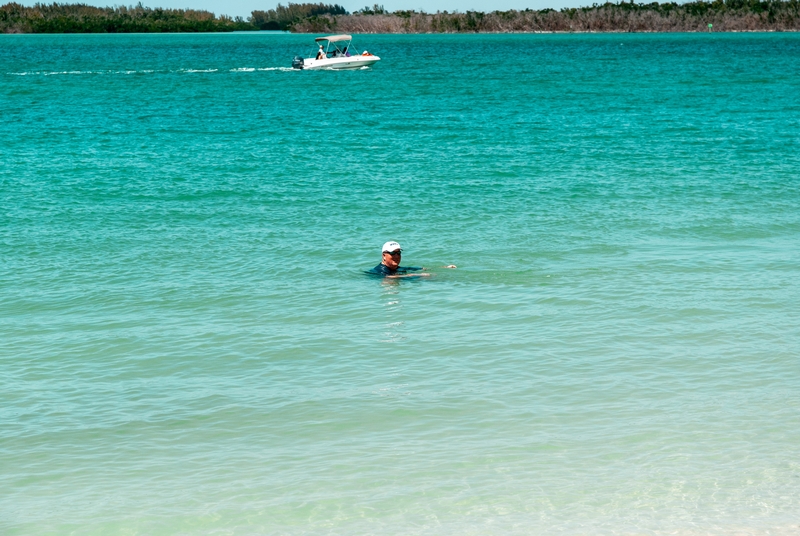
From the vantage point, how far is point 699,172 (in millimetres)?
23953

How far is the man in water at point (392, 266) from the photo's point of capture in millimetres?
13820

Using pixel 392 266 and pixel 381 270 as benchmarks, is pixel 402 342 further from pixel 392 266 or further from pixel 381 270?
pixel 381 270

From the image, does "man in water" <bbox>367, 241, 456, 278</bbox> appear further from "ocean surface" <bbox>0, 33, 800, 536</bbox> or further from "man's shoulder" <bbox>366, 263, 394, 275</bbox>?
"ocean surface" <bbox>0, 33, 800, 536</bbox>

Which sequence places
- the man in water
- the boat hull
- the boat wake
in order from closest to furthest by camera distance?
the man in water, the boat wake, the boat hull

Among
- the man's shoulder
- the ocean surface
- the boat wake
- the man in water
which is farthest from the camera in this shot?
the boat wake

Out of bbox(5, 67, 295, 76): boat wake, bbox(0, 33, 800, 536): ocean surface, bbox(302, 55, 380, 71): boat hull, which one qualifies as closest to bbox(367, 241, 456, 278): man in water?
bbox(0, 33, 800, 536): ocean surface

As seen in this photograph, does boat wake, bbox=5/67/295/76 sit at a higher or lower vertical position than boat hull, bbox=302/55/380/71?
lower

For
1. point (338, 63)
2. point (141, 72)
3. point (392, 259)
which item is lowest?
point (141, 72)

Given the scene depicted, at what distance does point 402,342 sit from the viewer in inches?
449

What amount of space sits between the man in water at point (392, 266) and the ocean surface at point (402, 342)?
226mm

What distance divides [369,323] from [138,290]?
11.8 feet

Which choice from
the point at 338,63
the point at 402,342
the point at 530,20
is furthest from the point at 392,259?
the point at 530,20

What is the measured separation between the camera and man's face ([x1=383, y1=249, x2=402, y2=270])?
45.4 ft

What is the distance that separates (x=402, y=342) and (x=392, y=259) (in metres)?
2.68
